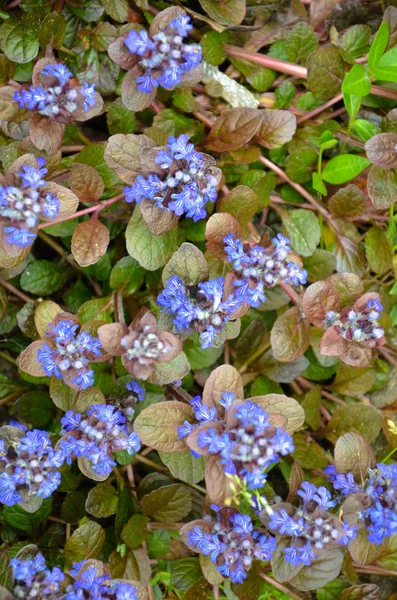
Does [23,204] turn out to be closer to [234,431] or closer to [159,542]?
[234,431]

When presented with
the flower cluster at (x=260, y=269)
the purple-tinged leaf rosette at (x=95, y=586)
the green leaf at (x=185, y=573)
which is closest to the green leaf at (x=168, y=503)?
the green leaf at (x=185, y=573)

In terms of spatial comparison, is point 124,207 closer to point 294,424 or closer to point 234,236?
point 234,236

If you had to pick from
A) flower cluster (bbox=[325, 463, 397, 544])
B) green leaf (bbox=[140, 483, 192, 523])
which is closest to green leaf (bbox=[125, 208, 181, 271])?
green leaf (bbox=[140, 483, 192, 523])

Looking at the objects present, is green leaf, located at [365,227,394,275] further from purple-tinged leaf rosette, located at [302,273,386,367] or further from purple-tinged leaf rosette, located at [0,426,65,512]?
purple-tinged leaf rosette, located at [0,426,65,512]

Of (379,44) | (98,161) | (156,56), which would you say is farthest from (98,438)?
(379,44)

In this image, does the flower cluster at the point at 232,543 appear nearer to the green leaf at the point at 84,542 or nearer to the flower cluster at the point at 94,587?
the flower cluster at the point at 94,587
